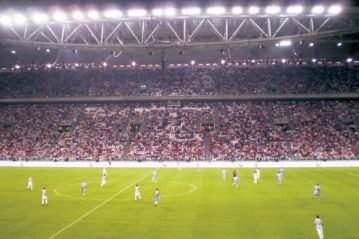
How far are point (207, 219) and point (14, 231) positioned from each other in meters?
10.4

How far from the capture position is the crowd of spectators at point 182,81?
5634cm

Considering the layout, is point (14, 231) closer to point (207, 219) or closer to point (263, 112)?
point (207, 219)

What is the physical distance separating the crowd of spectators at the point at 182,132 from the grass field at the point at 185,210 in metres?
18.0

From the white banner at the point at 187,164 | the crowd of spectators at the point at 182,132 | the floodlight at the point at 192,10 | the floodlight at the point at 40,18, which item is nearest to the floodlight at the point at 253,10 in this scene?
the floodlight at the point at 192,10

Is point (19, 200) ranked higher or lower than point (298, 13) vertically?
lower

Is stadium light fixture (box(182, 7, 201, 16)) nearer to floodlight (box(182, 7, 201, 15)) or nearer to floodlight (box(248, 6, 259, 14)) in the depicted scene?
floodlight (box(182, 7, 201, 15))

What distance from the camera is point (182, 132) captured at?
51.2m

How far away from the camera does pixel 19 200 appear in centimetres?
2055

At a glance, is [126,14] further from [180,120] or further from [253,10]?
[180,120]

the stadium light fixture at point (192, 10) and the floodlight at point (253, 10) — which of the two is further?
the floodlight at point (253, 10)

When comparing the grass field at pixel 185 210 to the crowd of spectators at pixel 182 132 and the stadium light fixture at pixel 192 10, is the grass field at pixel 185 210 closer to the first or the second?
the stadium light fixture at pixel 192 10

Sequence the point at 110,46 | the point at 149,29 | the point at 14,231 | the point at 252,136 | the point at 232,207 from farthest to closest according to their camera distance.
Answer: the point at 252,136 → the point at 149,29 → the point at 110,46 → the point at 232,207 → the point at 14,231

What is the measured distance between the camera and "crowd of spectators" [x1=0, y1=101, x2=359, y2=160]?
45.5m

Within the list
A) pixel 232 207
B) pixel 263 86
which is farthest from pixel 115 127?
pixel 232 207
